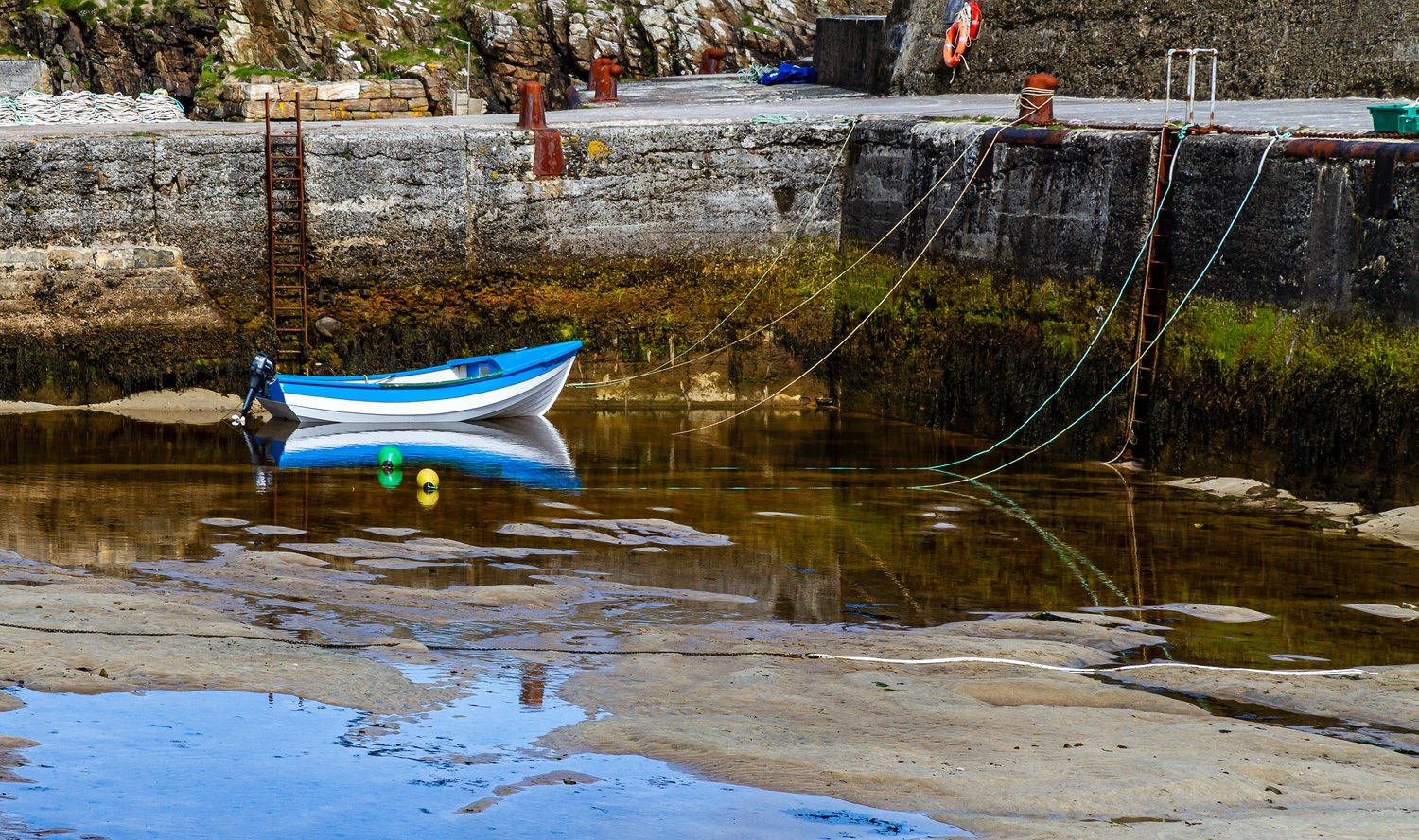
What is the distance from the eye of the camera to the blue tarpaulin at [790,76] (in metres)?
22.2

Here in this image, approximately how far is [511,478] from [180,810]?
250 inches

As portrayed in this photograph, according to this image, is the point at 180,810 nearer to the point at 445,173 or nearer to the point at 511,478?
the point at 511,478

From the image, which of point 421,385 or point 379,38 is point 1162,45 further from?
point 379,38

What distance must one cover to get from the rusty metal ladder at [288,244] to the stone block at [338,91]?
5826 mm

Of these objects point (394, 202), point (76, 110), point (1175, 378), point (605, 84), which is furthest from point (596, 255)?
point (76, 110)

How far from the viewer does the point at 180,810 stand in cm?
433

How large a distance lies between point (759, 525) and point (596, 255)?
19.0ft

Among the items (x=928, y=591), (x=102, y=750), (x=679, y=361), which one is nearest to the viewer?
(x=102, y=750)

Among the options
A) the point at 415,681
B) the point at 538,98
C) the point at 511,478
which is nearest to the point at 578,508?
the point at 511,478

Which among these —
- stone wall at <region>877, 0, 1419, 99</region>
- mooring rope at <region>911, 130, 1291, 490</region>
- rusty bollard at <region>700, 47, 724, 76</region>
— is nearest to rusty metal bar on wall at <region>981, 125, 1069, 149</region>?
mooring rope at <region>911, 130, 1291, 490</region>

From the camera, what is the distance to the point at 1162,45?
14711 mm

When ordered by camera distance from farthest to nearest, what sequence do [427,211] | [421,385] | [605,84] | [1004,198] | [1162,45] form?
[605,84] → [1162,45] → [427,211] → [421,385] → [1004,198]

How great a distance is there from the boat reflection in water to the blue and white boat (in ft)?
0.35

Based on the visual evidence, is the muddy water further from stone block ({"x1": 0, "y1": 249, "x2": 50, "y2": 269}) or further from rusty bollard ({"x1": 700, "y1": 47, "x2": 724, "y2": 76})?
rusty bollard ({"x1": 700, "y1": 47, "x2": 724, "y2": 76})
